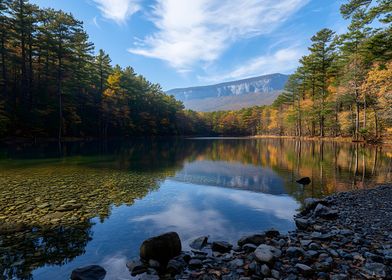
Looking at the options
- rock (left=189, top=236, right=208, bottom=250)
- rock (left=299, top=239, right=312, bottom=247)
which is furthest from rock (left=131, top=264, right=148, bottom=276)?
rock (left=299, top=239, right=312, bottom=247)

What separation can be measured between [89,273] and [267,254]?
344 cm

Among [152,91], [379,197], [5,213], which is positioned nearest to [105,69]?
[152,91]

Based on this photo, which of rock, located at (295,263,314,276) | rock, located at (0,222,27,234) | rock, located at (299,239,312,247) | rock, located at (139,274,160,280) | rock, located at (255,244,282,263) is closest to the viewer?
rock, located at (295,263,314,276)

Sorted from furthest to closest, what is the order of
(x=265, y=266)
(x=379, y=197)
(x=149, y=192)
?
(x=149, y=192)
(x=379, y=197)
(x=265, y=266)

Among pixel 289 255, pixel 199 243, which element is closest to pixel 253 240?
pixel 289 255

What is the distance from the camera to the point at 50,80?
4038 cm

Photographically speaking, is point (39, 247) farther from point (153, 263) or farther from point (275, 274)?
point (275, 274)

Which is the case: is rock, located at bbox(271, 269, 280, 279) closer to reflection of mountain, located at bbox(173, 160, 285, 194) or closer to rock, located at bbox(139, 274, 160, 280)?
rock, located at bbox(139, 274, 160, 280)

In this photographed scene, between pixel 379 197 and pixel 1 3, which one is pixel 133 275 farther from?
pixel 1 3

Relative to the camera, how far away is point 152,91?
79.1 metres

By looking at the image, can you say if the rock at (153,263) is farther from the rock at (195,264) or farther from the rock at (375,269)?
the rock at (375,269)

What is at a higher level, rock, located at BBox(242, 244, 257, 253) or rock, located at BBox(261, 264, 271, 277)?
rock, located at BBox(261, 264, 271, 277)

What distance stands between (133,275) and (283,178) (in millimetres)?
12074

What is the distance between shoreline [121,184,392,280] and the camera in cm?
435
